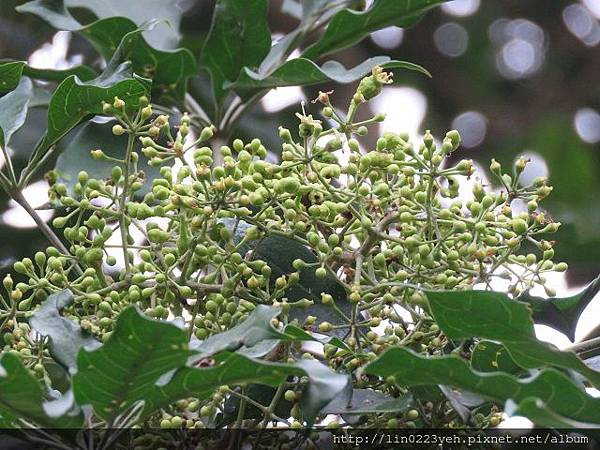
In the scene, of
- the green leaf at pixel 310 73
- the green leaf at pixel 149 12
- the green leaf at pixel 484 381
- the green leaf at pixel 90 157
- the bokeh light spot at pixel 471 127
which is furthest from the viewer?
the bokeh light spot at pixel 471 127

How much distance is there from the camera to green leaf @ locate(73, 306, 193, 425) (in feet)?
2.82

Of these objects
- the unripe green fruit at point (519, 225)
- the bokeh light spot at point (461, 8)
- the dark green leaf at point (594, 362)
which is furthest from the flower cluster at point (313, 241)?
the bokeh light spot at point (461, 8)

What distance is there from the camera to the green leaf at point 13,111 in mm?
1307

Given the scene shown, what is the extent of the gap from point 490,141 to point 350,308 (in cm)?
179

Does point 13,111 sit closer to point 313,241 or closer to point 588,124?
point 313,241

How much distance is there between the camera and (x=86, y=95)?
128cm

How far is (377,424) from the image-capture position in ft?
3.58

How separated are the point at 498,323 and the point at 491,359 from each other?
6.3 inches

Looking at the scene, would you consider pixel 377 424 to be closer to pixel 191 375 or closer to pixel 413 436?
pixel 413 436

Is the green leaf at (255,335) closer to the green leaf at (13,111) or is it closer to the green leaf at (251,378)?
the green leaf at (251,378)

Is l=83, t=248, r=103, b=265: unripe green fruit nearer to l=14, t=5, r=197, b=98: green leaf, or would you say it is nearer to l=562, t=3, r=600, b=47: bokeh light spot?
l=14, t=5, r=197, b=98: green leaf

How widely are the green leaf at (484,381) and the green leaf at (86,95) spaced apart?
49cm

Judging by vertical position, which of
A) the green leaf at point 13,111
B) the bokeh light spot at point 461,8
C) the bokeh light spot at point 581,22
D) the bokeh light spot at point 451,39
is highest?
the green leaf at point 13,111

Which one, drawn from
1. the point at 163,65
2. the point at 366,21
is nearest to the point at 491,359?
the point at 366,21
